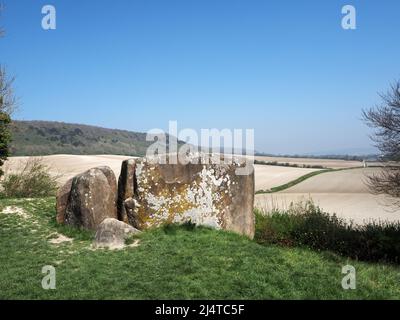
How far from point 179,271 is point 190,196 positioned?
15.7 feet

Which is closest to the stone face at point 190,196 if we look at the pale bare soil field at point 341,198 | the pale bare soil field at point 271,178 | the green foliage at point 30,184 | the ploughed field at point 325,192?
the ploughed field at point 325,192

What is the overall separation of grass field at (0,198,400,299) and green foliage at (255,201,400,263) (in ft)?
10.9

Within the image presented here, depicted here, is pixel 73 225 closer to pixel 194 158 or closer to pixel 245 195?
pixel 194 158

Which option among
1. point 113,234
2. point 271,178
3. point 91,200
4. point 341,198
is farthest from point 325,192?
point 113,234

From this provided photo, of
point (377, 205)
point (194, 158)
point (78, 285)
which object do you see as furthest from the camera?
point (377, 205)

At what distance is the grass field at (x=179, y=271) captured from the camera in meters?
8.71

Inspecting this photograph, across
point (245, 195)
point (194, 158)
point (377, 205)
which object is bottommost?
point (377, 205)

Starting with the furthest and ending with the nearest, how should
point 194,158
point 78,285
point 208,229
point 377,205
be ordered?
point 377,205 → point 194,158 → point 208,229 → point 78,285

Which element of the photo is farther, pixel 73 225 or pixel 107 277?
pixel 73 225
